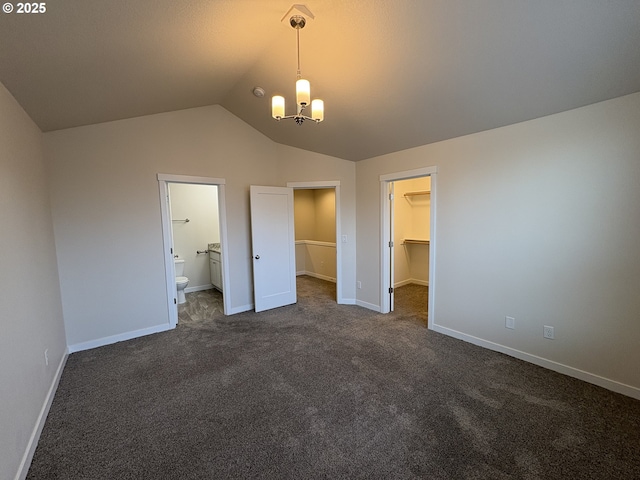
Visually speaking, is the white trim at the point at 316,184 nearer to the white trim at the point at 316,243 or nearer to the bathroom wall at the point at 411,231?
the bathroom wall at the point at 411,231

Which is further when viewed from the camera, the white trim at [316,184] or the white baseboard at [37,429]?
the white trim at [316,184]

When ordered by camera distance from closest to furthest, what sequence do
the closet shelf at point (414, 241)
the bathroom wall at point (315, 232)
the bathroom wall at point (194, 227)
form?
the bathroom wall at point (194, 227), the closet shelf at point (414, 241), the bathroom wall at point (315, 232)

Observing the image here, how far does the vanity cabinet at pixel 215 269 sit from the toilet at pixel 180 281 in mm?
625

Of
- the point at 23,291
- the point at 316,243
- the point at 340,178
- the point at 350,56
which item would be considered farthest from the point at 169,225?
the point at 316,243

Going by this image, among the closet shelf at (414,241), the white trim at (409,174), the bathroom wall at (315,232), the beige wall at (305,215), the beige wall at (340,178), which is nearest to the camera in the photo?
the white trim at (409,174)

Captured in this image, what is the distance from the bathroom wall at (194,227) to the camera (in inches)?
218

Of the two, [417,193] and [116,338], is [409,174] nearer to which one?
[417,193]

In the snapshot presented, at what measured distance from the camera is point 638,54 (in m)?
1.85

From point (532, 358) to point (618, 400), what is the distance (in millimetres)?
630

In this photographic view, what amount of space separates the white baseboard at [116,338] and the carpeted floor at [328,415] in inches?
4.3

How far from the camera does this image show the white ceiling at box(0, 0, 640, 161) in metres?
1.76

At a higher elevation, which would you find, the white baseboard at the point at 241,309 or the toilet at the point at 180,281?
the toilet at the point at 180,281

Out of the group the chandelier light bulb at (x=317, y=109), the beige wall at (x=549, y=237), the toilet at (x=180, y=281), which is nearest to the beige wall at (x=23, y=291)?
the toilet at (x=180, y=281)

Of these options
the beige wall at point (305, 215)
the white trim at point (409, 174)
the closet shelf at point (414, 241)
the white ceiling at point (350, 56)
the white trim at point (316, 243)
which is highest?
the white ceiling at point (350, 56)
